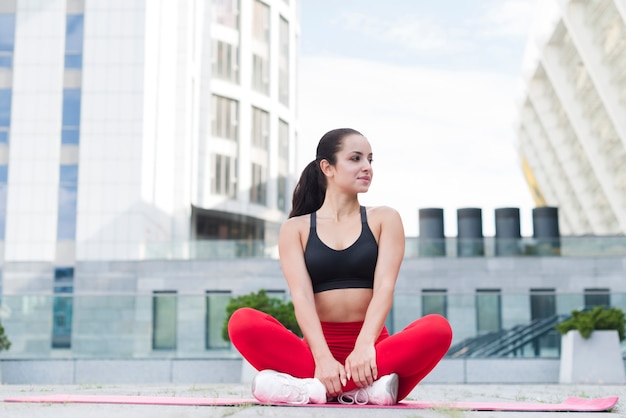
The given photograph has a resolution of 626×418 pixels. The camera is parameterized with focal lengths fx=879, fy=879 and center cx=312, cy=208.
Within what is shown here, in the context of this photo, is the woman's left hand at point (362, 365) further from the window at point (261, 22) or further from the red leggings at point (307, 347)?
the window at point (261, 22)

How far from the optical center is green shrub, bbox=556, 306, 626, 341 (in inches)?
567

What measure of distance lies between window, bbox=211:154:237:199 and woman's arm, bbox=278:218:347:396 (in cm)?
3595

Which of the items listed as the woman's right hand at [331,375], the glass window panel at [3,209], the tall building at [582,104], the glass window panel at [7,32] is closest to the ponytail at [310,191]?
the woman's right hand at [331,375]

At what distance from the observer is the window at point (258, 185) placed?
42406mm

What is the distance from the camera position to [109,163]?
3744 cm

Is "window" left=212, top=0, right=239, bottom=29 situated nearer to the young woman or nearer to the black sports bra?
the young woman

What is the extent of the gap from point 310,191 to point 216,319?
11482mm

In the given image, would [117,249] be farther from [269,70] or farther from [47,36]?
[269,70]

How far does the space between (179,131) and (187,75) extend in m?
2.55

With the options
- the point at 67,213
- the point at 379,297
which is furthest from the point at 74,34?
the point at 379,297

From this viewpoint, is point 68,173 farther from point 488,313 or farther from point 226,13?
point 488,313

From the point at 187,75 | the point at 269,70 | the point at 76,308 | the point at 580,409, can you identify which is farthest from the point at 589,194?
the point at 580,409

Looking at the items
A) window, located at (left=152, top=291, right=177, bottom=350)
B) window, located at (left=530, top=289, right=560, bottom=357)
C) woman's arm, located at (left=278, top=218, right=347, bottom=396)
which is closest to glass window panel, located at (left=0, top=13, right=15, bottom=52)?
window, located at (left=152, top=291, right=177, bottom=350)

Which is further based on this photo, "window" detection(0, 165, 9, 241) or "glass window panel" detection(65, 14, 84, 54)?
"glass window panel" detection(65, 14, 84, 54)
